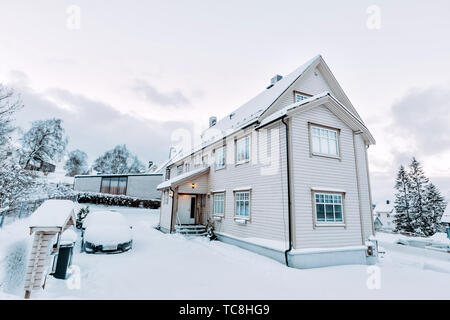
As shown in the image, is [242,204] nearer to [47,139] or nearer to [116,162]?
[47,139]

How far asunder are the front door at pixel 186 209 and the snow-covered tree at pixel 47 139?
25.2 meters

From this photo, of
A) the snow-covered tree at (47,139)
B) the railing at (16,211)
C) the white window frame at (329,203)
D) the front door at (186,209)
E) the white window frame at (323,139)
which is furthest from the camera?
the snow-covered tree at (47,139)

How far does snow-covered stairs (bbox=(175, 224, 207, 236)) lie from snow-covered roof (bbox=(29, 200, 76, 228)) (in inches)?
374

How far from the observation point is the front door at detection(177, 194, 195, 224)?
16.3 meters

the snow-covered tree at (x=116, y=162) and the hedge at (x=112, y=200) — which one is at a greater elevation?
the snow-covered tree at (x=116, y=162)

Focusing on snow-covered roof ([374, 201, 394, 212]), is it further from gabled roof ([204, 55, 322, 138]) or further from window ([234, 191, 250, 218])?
window ([234, 191, 250, 218])

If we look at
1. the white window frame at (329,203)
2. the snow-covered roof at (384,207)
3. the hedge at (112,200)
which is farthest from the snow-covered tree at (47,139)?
the snow-covered roof at (384,207)

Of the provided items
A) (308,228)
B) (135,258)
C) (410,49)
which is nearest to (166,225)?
(135,258)

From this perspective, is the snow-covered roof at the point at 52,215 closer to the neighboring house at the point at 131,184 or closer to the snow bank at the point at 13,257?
the snow bank at the point at 13,257

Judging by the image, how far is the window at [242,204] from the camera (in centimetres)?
1147

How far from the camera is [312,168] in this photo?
32.0 feet

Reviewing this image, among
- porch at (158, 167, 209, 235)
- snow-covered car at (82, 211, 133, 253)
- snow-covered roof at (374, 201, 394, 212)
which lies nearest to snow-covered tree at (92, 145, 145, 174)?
porch at (158, 167, 209, 235)

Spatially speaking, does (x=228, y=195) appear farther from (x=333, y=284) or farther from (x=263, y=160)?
(x=333, y=284)
